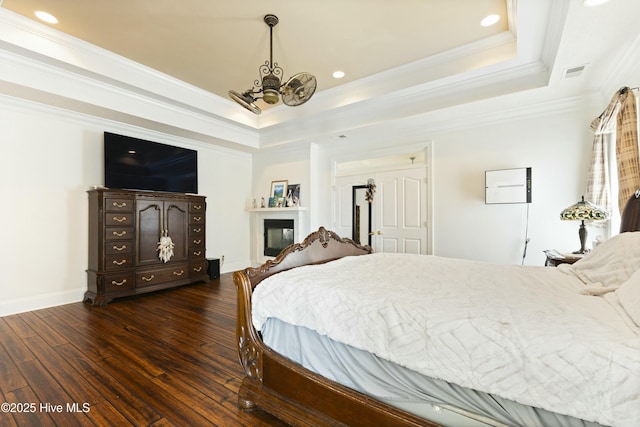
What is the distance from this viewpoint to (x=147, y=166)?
4.41 metres

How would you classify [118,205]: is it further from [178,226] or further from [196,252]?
[196,252]

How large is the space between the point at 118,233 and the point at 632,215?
5431 mm

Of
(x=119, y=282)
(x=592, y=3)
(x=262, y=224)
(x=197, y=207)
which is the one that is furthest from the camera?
(x=262, y=224)

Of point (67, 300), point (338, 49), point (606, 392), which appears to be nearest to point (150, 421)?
point (606, 392)

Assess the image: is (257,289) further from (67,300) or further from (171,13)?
(67,300)

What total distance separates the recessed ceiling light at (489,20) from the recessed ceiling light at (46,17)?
428cm

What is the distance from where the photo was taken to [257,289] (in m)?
1.70

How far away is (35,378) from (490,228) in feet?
15.8

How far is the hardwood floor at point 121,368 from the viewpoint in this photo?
5.43 feet

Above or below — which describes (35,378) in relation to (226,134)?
below

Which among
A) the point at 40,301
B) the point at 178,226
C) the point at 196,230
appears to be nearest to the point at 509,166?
the point at 196,230

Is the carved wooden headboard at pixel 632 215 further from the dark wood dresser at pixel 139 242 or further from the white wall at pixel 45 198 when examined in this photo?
the white wall at pixel 45 198

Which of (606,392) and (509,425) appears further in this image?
(509,425)

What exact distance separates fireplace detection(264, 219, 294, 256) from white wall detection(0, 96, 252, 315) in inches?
116
